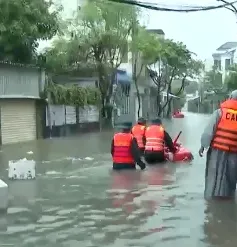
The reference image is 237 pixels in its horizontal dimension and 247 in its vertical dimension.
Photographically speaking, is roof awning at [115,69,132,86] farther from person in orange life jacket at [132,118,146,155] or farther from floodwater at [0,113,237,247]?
floodwater at [0,113,237,247]

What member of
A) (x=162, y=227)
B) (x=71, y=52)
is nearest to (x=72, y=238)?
(x=162, y=227)

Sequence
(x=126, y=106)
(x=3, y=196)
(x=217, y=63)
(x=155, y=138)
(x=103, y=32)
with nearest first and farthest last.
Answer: (x=3, y=196)
(x=155, y=138)
(x=103, y=32)
(x=126, y=106)
(x=217, y=63)

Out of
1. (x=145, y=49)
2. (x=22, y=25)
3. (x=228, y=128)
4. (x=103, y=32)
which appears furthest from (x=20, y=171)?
(x=145, y=49)

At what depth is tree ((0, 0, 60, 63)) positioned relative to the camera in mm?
26844

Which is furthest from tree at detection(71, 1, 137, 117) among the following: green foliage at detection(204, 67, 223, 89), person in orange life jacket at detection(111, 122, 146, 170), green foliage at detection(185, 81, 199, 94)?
green foliage at detection(185, 81, 199, 94)

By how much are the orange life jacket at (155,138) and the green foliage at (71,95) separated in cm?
1512

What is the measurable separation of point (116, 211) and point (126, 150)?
187 inches

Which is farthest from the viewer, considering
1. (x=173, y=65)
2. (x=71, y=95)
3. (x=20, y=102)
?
(x=173, y=65)

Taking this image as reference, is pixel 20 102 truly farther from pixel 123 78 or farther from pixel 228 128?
pixel 123 78

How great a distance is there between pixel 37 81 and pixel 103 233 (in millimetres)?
22353

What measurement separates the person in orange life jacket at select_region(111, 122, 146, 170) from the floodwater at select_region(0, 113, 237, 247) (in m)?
0.33

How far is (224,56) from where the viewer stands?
368 ft

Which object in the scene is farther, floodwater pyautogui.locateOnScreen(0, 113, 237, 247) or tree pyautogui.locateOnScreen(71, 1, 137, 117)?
tree pyautogui.locateOnScreen(71, 1, 137, 117)

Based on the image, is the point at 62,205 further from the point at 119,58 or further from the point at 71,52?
the point at 119,58
